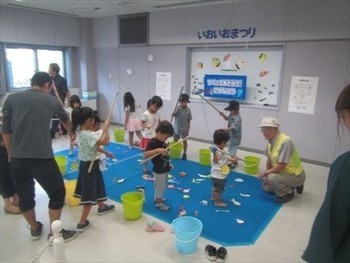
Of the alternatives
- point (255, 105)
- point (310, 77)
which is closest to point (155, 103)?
point (255, 105)

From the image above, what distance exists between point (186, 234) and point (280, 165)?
153 centimetres

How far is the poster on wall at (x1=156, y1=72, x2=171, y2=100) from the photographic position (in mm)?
6180

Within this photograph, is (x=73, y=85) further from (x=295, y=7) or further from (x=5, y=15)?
(x=295, y=7)

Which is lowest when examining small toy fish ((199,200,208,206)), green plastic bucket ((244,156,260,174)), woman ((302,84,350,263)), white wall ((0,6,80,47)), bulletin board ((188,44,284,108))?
small toy fish ((199,200,208,206))

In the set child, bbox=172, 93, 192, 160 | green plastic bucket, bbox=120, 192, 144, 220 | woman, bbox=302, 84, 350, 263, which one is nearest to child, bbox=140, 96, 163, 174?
child, bbox=172, 93, 192, 160

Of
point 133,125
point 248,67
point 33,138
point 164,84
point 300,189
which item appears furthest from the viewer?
point 164,84

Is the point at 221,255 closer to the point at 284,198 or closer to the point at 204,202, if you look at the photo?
the point at 204,202

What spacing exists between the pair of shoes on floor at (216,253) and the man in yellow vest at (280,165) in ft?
4.11

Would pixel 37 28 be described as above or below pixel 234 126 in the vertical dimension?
above

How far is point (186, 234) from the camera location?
7.62 ft

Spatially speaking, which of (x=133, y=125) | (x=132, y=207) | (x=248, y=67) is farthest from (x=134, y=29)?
(x=132, y=207)

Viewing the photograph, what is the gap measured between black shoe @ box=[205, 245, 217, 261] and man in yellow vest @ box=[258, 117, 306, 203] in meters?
1.27

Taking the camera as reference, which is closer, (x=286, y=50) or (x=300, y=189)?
(x=300, y=189)

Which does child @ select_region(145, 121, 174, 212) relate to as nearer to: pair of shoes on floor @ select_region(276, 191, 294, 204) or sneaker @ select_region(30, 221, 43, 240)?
sneaker @ select_region(30, 221, 43, 240)
